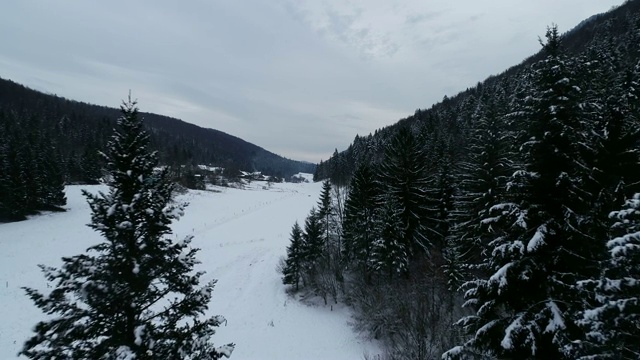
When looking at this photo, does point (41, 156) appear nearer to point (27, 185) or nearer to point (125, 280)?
point (27, 185)

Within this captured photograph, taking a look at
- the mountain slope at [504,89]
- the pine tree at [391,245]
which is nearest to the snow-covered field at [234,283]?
the pine tree at [391,245]

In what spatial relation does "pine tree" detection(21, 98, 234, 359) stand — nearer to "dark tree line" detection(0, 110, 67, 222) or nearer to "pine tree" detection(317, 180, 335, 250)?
"pine tree" detection(317, 180, 335, 250)

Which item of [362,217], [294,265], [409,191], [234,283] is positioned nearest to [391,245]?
[409,191]

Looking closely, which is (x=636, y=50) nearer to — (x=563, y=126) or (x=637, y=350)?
(x=563, y=126)

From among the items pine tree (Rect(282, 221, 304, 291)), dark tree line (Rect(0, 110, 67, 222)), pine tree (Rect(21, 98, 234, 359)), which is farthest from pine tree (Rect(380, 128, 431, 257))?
dark tree line (Rect(0, 110, 67, 222))

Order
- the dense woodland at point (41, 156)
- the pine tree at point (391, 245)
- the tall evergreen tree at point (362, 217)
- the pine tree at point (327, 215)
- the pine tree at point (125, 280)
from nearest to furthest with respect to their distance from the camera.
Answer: the pine tree at point (125, 280), the pine tree at point (391, 245), the tall evergreen tree at point (362, 217), the pine tree at point (327, 215), the dense woodland at point (41, 156)

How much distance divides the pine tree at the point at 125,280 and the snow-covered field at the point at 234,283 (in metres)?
15.7

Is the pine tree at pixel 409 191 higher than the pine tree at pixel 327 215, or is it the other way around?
the pine tree at pixel 409 191

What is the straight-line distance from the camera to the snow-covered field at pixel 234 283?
22656 millimetres

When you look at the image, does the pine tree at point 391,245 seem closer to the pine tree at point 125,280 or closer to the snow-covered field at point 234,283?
the snow-covered field at point 234,283

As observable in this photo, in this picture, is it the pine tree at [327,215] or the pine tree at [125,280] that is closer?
the pine tree at [125,280]

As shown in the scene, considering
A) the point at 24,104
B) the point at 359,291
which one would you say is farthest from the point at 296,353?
the point at 24,104

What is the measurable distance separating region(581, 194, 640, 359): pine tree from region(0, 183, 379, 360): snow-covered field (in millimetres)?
17603

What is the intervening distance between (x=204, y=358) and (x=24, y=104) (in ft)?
620
